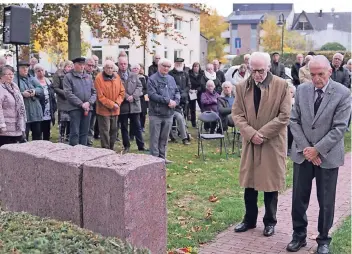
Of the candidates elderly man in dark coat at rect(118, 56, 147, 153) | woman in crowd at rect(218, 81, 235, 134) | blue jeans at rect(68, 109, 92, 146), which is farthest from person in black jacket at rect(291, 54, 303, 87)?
blue jeans at rect(68, 109, 92, 146)

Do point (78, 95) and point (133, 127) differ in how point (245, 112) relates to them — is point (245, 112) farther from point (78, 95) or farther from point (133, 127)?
point (133, 127)

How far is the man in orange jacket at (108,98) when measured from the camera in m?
10.5

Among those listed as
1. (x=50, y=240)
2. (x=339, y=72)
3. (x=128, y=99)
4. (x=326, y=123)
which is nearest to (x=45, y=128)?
(x=128, y=99)

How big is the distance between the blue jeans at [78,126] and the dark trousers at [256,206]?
4826mm

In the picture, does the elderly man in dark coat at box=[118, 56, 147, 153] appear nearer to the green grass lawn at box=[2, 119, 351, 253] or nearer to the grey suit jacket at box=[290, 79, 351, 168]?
the green grass lawn at box=[2, 119, 351, 253]

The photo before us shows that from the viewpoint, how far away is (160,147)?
33.4 feet

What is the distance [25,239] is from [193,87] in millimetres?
11265

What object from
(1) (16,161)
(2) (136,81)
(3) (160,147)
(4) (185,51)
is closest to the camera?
(1) (16,161)

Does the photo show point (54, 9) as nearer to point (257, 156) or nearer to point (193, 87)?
point (193, 87)

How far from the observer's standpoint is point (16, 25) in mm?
10133

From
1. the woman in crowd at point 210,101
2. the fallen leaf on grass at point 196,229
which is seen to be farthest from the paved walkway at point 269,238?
the woman in crowd at point 210,101

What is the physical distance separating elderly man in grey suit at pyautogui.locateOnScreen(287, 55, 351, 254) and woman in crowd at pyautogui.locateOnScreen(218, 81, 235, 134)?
6.28 meters

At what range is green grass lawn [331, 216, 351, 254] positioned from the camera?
5768mm

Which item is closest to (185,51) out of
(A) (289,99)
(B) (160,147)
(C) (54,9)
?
(C) (54,9)
